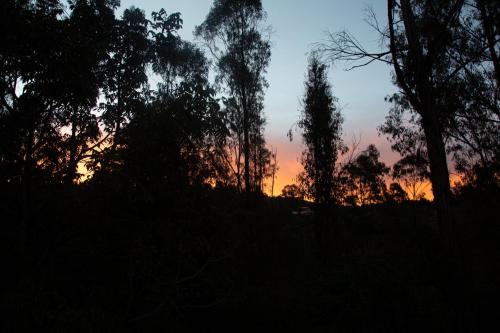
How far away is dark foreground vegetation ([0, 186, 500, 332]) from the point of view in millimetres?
5656

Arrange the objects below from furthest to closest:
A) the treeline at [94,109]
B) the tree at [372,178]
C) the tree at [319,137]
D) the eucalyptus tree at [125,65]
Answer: the tree at [372,178] < the tree at [319,137] < the eucalyptus tree at [125,65] < the treeline at [94,109]

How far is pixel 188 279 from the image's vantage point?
6715 millimetres

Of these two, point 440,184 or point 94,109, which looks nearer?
point 440,184

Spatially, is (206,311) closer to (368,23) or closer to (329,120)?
(368,23)

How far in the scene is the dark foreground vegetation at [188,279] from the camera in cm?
566

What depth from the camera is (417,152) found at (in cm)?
2323

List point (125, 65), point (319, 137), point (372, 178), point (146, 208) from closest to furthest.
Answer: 1. point (146, 208)
2. point (125, 65)
3. point (319, 137)
4. point (372, 178)

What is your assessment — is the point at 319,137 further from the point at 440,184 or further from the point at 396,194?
the point at 396,194

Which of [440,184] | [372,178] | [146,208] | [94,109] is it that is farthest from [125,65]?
[372,178]

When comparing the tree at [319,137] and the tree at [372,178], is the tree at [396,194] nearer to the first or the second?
the tree at [372,178]

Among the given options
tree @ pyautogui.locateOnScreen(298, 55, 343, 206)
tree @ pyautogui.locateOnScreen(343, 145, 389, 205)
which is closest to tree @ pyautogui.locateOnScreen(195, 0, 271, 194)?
tree @ pyautogui.locateOnScreen(298, 55, 343, 206)

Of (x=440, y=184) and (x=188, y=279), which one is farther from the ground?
(x=440, y=184)

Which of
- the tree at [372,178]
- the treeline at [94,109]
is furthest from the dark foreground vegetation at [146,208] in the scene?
the tree at [372,178]

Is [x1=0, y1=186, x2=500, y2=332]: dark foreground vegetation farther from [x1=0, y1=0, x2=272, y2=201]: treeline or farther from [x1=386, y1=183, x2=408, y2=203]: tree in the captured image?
[x1=386, y1=183, x2=408, y2=203]: tree
